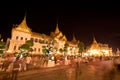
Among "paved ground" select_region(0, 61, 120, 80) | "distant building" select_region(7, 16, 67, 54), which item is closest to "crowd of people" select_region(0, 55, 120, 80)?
"paved ground" select_region(0, 61, 120, 80)

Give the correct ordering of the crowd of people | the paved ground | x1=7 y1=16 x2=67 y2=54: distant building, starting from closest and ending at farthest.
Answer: the paved ground
the crowd of people
x1=7 y1=16 x2=67 y2=54: distant building

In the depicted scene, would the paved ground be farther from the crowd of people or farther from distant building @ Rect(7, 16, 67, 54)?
distant building @ Rect(7, 16, 67, 54)

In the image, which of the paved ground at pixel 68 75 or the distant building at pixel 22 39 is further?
the distant building at pixel 22 39

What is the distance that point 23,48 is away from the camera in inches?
1099

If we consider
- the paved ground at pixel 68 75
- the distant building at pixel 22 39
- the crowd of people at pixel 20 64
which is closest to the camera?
the paved ground at pixel 68 75

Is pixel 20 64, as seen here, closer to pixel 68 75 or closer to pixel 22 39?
pixel 68 75

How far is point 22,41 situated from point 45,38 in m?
10.9

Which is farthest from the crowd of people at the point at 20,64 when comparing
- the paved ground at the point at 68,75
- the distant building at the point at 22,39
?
the distant building at the point at 22,39

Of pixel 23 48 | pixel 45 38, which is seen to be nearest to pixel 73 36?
pixel 45 38

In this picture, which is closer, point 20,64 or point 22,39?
point 20,64

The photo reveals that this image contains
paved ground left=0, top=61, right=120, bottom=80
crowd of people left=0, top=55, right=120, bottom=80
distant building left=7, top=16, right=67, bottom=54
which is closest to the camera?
paved ground left=0, top=61, right=120, bottom=80

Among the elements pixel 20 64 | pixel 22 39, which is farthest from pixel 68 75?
pixel 22 39

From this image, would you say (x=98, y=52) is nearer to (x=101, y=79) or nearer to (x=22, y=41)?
(x=22, y=41)

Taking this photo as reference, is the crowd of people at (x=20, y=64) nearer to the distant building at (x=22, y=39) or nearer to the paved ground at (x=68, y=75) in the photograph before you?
the paved ground at (x=68, y=75)
